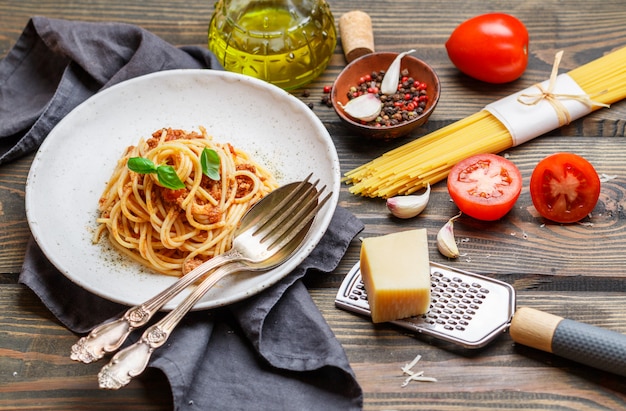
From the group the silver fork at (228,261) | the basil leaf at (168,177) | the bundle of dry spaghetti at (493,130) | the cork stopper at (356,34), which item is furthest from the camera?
the cork stopper at (356,34)

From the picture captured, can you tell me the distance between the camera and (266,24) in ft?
12.7

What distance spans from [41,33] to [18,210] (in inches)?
40.8

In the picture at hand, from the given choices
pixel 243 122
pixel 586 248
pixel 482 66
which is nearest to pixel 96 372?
pixel 243 122

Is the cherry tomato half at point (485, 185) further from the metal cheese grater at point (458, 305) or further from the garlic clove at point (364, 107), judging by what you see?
the garlic clove at point (364, 107)

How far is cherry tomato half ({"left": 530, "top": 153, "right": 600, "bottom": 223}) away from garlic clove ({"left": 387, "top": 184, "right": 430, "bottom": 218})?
1.60ft

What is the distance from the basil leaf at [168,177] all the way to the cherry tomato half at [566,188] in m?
1.55

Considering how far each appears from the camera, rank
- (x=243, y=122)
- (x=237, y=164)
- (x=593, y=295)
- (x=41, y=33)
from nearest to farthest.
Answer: (x=593, y=295) < (x=237, y=164) < (x=243, y=122) < (x=41, y=33)

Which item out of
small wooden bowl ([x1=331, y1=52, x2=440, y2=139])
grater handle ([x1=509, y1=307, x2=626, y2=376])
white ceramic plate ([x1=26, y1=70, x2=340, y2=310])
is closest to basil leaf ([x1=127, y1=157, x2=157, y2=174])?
white ceramic plate ([x1=26, y1=70, x2=340, y2=310])

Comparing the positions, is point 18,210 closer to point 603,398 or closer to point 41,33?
point 41,33

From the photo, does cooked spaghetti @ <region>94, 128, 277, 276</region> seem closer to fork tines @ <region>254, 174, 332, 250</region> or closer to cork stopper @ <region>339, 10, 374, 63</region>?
fork tines @ <region>254, 174, 332, 250</region>

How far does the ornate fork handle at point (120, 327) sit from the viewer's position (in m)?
2.63

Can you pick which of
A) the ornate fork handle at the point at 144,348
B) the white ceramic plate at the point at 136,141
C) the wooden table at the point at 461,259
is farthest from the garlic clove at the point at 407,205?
the ornate fork handle at the point at 144,348

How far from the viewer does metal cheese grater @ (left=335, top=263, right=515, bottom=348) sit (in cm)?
288

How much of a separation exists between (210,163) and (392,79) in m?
1.12
